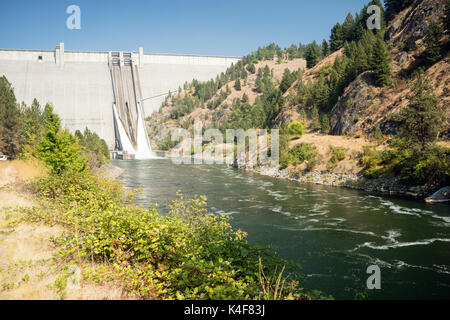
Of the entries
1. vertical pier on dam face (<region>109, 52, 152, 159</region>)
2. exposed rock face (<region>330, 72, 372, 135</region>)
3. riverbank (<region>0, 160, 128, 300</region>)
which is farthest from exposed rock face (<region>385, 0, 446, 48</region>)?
vertical pier on dam face (<region>109, 52, 152, 159</region>)

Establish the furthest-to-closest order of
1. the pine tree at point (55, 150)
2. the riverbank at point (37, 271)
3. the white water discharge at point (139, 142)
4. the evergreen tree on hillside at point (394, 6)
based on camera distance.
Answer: the white water discharge at point (139, 142)
the evergreen tree on hillside at point (394, 6)
the pine tree at point (55, 150)
the riverbank at point (37, 271)

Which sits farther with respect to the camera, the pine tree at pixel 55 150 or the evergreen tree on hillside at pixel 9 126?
the evergreen tree on hillside at pixel 9 126

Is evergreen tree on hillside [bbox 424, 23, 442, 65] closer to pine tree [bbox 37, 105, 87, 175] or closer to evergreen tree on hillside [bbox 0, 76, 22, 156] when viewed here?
pine tree [bbox 37, 105, 87, 175]

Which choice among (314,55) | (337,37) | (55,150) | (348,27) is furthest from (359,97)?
(55,150)

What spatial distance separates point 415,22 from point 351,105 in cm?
2056

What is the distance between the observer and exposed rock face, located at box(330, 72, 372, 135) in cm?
4578

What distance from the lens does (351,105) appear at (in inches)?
1879

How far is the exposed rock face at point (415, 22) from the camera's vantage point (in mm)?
45281

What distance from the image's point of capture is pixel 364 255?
484 inches

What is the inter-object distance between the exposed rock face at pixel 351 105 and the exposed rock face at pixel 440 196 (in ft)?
82.6

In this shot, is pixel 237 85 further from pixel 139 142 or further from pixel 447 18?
pixel 447 18

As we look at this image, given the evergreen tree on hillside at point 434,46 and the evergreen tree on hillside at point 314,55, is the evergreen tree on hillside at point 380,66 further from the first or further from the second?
the evergreen tree on hillside at point 314,55

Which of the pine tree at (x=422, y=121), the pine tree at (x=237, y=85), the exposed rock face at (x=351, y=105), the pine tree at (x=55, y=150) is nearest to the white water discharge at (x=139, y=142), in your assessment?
the pine tree at (x=237, y=85)
